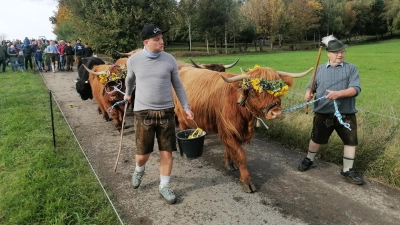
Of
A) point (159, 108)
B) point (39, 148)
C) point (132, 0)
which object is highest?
point (132, 0)

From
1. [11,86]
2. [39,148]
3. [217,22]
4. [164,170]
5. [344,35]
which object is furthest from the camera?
[344,35]

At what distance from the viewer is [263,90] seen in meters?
4.01

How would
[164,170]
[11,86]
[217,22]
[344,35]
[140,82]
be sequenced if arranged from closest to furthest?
[140,82] < [164,170] < [11,86] < [217,22] < [344,35]

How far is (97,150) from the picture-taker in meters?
6.08

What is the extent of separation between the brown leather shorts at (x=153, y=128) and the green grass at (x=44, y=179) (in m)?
0.84

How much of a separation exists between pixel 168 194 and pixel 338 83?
2675mm

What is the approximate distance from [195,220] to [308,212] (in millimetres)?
1313

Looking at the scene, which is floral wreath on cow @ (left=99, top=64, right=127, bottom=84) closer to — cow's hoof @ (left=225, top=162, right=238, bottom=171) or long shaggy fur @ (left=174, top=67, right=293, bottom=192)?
long shaggy fur @ (left=174, top=67, right=293, bottom=192)

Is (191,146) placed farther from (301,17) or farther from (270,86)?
(301,17)

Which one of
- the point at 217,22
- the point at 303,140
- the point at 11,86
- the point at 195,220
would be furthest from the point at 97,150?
the point at 217,22

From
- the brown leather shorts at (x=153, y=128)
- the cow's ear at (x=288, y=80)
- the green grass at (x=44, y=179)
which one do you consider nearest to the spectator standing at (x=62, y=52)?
the green grass at (x=44, y=179)

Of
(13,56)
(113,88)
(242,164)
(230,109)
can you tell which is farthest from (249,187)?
(13,56)

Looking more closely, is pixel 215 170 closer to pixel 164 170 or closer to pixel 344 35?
pixel 164 170

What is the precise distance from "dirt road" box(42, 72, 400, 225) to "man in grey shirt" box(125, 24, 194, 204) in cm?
38
